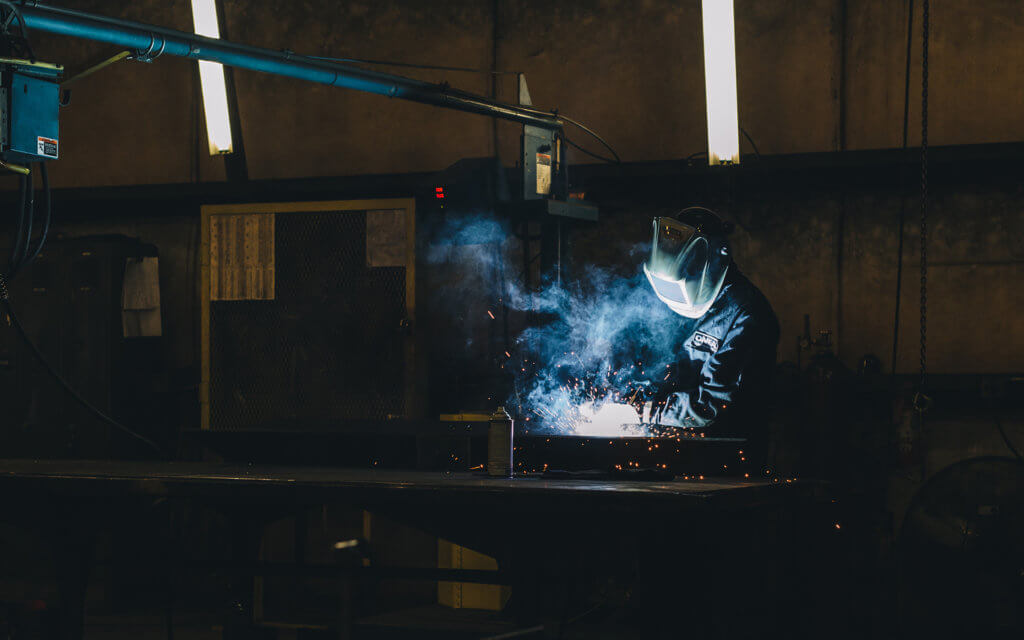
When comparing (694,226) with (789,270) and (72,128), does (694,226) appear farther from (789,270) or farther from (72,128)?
(72,128)

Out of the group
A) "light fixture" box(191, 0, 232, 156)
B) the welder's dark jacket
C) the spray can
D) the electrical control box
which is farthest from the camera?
"light fixture" box(191, 0, 232, 156)

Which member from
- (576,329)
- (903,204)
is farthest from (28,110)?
(903,204)

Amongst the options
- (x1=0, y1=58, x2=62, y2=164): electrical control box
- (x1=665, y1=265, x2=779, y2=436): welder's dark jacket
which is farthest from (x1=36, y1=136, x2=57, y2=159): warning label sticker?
(x1=665, y1=265, x2=779, y2=436): welder's dark jacket

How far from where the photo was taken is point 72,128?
21.8ft

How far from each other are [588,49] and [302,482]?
12.6 feet

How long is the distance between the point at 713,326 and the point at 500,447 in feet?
4.61

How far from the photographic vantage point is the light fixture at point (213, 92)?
5.45 metres

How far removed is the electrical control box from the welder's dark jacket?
2.51 m

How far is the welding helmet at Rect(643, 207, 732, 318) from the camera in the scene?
399 centimetres

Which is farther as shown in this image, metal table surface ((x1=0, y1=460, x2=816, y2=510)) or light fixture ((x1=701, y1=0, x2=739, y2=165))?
light fixture ((x1=701, y1=0, x2=739, y2=165))

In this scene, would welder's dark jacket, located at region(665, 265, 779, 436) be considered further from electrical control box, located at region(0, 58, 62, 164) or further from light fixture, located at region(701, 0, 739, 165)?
electrical control box, located at region(0, 58, 62, 164)

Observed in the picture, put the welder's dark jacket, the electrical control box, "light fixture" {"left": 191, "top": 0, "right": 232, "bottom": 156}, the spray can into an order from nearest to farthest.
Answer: the electrical control box → the spray can → the welder's dark jacket → "light fixture" {"left": 191, "top": 0, "right": 232, "bottom": 156}

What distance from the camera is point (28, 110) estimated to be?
9.48 ft

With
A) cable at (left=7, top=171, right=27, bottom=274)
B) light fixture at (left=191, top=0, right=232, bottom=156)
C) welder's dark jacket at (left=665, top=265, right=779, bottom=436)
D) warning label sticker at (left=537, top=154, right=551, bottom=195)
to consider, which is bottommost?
welder's dark jacket at (left=665, top=265, right=779, bottom=436)
